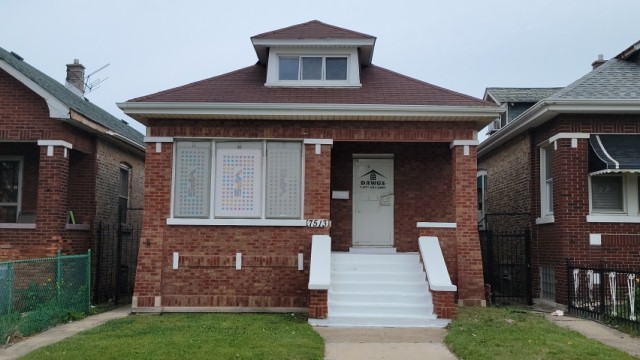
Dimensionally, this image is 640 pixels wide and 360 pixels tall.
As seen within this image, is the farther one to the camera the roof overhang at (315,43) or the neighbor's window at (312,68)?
the neighbor's window at (312,68)

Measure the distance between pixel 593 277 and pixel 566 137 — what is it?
9.86ft

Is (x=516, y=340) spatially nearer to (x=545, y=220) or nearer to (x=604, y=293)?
(x=604, y=293)

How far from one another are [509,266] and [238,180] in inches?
316

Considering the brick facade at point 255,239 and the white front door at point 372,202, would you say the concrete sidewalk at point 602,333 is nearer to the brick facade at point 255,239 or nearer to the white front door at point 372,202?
the brick facade at point 255,239

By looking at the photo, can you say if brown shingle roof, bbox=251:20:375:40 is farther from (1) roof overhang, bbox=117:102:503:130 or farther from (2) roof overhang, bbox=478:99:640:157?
(2) roof overhang, bbox=478:99:640:157

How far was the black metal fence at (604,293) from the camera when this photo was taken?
10.4 metres

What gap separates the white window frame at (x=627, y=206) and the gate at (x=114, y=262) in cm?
1047

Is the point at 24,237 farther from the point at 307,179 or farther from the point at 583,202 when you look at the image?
the point at 583,202

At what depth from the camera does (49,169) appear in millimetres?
13508

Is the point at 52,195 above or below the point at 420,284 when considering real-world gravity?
above

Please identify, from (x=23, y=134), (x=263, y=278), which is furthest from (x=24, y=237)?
(x=263, y=278)

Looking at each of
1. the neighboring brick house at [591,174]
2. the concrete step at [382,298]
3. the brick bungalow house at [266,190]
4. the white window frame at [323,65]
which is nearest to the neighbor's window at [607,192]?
the neighboring brick house at [591,174]

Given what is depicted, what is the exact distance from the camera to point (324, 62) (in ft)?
46.2

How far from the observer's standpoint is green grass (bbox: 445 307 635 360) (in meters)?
8.06
